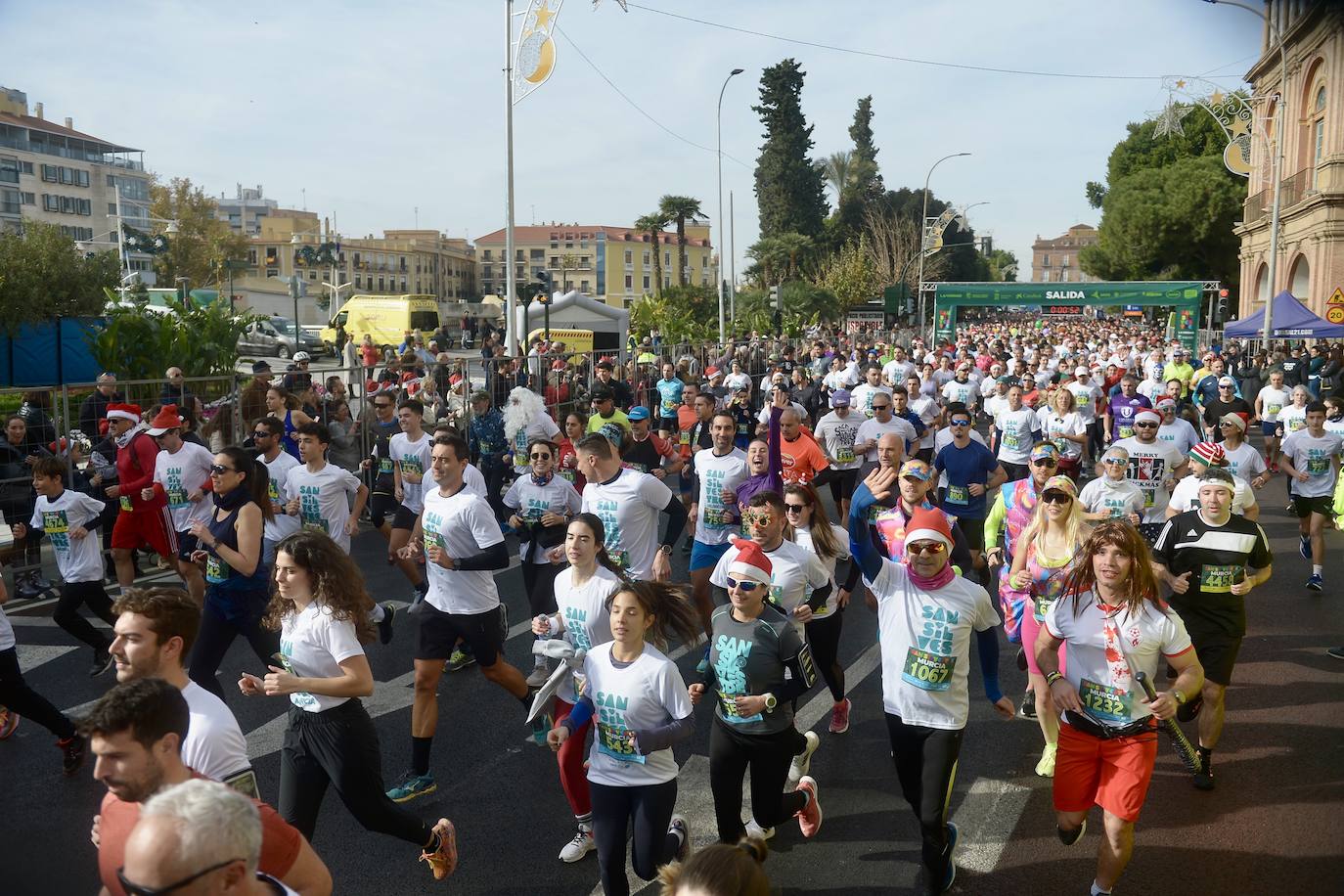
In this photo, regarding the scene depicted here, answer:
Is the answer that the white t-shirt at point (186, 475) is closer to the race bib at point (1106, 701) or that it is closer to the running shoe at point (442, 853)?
the running shoe at point (442, 853)

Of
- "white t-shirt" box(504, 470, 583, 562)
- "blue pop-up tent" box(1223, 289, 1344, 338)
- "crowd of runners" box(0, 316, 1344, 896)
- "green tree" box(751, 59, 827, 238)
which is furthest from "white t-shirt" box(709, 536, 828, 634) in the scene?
"green tree" box(751, 59, 827, 238)

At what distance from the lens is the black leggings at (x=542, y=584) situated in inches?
263

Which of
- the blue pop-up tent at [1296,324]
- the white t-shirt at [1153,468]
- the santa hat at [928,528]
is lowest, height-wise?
the white t-shirt at [1153,468]

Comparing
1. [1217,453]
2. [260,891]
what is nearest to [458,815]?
[260,891]

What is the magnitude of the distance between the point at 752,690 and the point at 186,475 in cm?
569

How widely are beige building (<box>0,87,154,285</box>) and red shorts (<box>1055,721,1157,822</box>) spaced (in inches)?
3189

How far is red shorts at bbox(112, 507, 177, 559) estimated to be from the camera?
8500 mm

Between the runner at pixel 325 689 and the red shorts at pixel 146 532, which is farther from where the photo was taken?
the red shorts at pixel 146 532

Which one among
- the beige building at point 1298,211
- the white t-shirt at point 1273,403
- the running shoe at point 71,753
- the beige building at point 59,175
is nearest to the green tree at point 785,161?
the beige building at point 1298,211

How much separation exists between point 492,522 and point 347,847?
5.86ft

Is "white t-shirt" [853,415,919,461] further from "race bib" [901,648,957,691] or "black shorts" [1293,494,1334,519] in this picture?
"race bib" [901,648,957,691]

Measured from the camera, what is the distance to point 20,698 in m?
5.63

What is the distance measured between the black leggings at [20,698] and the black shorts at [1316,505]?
10119 millimetres

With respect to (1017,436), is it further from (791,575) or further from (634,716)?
(634,716)
